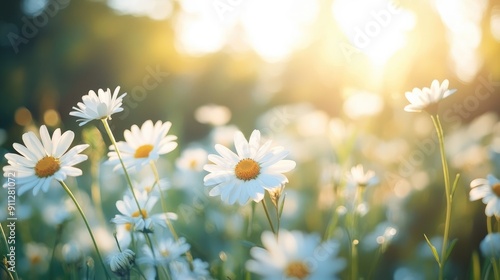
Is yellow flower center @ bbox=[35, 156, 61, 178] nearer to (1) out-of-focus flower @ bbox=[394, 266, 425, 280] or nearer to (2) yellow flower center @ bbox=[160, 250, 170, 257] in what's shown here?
(2) yellow flower center @ bbox=[160, 250, 170, 257]

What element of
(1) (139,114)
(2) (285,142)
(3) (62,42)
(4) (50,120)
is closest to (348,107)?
(2) (285,142)

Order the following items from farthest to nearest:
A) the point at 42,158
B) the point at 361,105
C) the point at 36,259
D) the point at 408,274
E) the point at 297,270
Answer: the point at 361,105 → the point at 36,259 → the point at 408,274 → the point at 42,158 → the point at 297,270

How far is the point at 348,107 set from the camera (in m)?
2.46

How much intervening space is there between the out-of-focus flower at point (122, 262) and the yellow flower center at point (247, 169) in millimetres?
228

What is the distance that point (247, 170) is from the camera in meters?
0.82

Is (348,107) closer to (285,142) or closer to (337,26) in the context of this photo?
(285,142)

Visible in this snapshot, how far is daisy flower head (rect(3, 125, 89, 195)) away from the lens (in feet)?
2.82

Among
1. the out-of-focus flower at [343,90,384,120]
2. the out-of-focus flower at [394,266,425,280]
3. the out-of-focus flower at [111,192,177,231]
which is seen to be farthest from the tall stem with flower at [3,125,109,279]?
the out-of-focus flower at [343,90,384,120]

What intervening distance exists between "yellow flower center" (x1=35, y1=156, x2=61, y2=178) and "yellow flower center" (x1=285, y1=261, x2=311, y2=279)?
502mm

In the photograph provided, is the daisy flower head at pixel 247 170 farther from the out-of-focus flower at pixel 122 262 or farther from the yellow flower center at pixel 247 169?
the out-of-focus flower at pixel 122 262

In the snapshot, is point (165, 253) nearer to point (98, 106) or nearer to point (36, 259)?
point (98, 106)

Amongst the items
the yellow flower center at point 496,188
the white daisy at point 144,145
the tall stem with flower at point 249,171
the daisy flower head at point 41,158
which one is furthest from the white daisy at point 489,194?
the daisy flower head at point 41,158

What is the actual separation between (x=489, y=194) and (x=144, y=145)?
685 millimetres

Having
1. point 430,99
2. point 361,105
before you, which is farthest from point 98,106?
point 361,105
